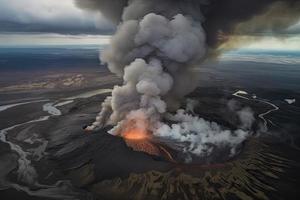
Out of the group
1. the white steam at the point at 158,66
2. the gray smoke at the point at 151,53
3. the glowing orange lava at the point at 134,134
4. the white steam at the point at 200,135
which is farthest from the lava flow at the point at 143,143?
the gray smoke at the point at 151,53

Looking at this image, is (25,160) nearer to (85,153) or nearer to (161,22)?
(85,153)

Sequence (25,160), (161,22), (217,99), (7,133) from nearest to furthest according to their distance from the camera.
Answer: (25,160) → (161,22) → (7,133) → (217,99)

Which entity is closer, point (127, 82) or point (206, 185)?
point (206, 185)

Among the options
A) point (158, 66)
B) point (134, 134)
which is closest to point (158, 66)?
point (158, 66)

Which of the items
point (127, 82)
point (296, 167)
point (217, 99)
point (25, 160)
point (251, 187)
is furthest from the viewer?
point (217, 99)

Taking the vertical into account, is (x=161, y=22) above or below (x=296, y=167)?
above

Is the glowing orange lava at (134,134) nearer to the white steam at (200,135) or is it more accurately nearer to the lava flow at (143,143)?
the lava flow at (143,143)

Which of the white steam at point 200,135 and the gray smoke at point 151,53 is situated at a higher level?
the gray smoke at point 151,53

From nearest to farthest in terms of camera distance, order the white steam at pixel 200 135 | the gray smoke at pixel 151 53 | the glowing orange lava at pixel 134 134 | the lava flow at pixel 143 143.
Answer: the lava flow at pixel 143 143 < the white steam at pixel 200 135 < the glowing orange lava at pixel 134 134 < the gray smoke at pixel 151 53

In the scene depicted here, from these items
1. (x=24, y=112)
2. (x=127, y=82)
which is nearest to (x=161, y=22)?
(x=127, y=82)
